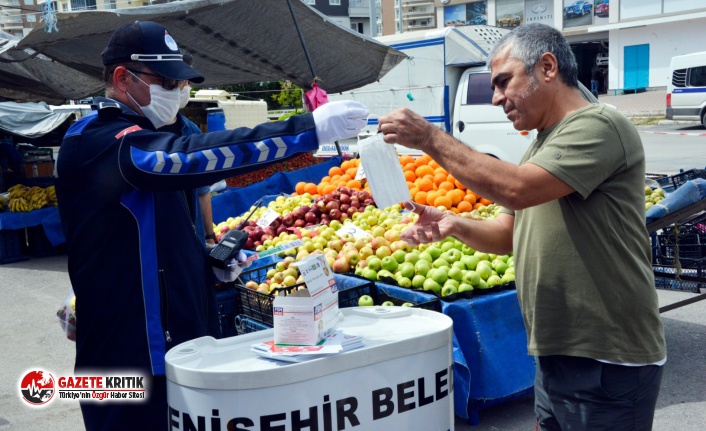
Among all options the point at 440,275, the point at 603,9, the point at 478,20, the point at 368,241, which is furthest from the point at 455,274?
the point at 478,20

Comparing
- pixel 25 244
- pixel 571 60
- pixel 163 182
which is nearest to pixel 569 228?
pixel 571 60

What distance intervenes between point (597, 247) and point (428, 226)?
742mm

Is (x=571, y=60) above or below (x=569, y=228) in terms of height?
above

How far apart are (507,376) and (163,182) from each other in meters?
2.85

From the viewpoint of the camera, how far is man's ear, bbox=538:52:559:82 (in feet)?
7.25

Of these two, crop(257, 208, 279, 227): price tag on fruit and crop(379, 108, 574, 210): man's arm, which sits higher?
crop(379, 108, 574, 210): man's arm

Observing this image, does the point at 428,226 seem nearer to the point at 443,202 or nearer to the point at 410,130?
the point at 410,130

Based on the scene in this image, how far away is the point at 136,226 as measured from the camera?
225 centimetres

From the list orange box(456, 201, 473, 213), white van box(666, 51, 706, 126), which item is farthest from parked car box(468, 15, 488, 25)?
orange box(456, 201, 473, 213)

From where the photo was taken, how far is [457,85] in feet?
45.0

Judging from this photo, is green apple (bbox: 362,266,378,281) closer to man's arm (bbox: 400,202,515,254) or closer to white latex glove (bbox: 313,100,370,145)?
man's arm (bbox: 400,202,515,254)

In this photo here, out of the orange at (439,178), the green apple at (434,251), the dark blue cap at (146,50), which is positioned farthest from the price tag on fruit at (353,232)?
the dark blue cap at (146,50)

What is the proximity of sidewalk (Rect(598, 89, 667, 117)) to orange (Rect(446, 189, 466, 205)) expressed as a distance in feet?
78.7

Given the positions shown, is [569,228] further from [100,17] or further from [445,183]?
[100,17]
